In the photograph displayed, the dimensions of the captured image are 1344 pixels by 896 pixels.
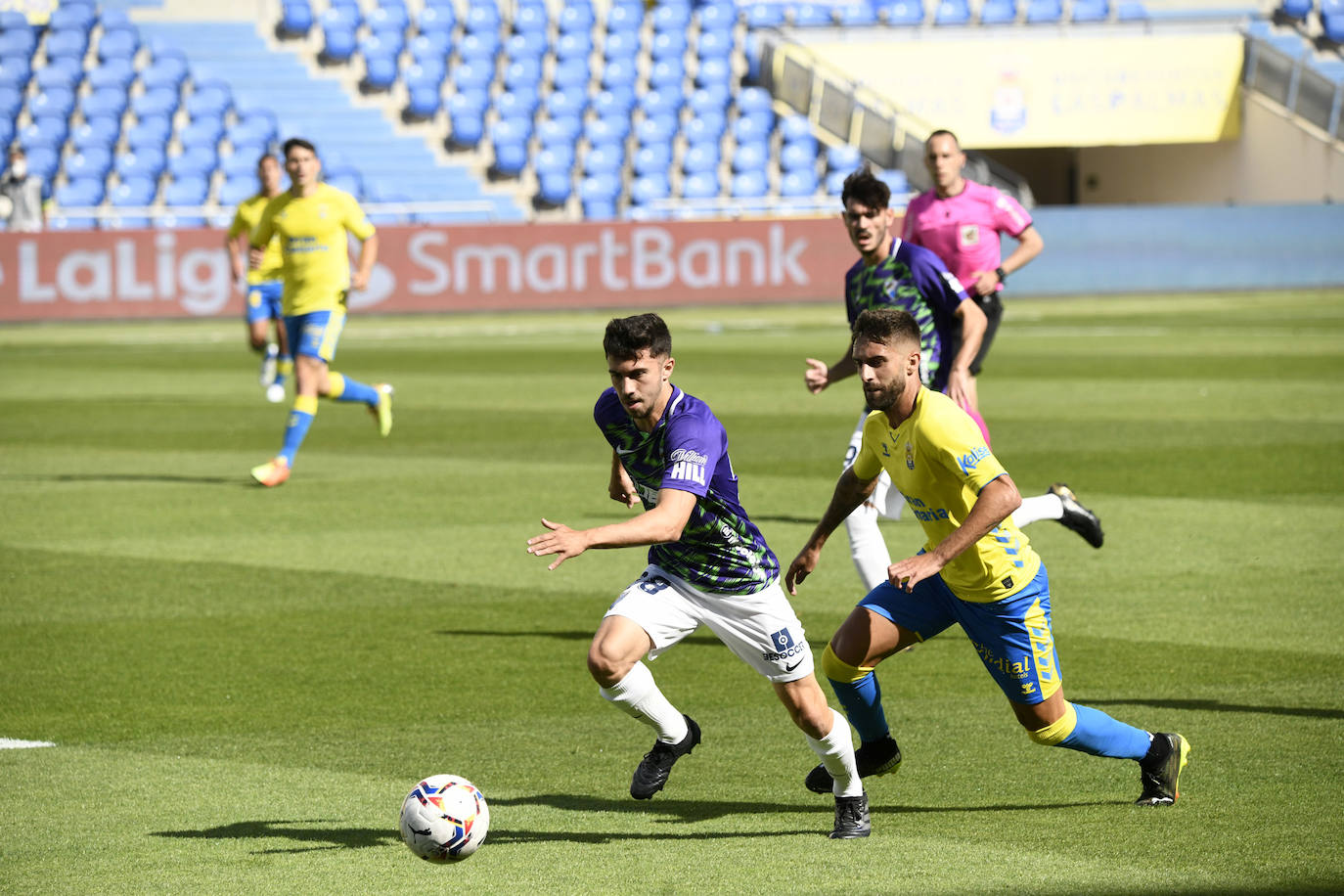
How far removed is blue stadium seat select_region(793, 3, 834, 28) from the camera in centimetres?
4038

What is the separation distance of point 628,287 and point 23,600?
77.9 feet

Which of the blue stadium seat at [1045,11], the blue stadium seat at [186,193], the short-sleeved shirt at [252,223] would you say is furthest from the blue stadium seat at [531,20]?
the short-sleeved shirt at [252,223]

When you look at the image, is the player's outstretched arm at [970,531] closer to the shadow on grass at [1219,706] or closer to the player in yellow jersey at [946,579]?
the player in yellow jersey at [946,579]

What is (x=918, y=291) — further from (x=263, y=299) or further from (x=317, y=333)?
(x=263, y=299)

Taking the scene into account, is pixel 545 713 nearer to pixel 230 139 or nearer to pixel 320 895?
pixel 320 895

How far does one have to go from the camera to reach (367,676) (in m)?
7.66

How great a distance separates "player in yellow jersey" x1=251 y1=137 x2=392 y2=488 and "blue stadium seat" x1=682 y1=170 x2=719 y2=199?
23.4 meters

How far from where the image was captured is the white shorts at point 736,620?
18.1ft

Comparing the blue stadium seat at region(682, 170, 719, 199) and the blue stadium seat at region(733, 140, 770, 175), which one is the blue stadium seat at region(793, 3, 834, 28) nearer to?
the blue stadium seat at region(733, 140, 770, 175)

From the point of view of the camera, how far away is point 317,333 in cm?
1368

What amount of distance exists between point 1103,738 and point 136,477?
10.2 m

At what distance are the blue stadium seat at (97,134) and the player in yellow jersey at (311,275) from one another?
22735 millimetres

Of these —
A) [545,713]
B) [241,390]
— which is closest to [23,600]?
[545,713]

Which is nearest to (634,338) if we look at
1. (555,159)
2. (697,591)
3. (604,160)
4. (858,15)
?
(697,591)
